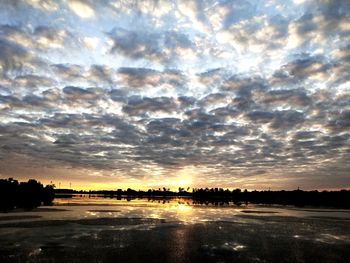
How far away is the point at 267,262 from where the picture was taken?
19125mm

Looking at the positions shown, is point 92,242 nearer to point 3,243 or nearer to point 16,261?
point 3,243

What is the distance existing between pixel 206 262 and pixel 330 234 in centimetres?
1890

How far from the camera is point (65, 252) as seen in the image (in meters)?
20.1

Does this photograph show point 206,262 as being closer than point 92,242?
Yes

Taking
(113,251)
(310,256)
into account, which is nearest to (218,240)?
(310,256)

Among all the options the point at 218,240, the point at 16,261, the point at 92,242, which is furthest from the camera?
the point at 218,240

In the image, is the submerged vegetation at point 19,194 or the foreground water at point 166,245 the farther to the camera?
the submerged vegetation at point 19,194

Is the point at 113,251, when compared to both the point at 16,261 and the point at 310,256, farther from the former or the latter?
the point at 310,256

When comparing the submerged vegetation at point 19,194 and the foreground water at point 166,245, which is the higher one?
the submerged vegetation at point 19,194

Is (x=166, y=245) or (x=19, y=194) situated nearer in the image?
(x=166, y=245)

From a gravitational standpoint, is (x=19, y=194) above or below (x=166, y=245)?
above

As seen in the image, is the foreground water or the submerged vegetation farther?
the submerged vegetation

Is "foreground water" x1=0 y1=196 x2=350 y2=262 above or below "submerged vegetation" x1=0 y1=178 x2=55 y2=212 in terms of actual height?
below

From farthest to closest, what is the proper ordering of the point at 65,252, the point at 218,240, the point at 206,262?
the point at 218,240 < the point at 65,252 < the point at 206,262
